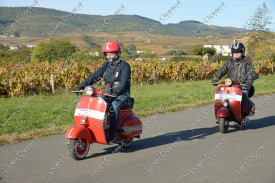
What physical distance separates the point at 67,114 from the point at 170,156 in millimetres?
5465

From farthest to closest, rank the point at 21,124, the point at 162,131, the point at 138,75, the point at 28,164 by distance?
the point at 138,75, the point at 21,124, the point at 162,131, the point at 28,164

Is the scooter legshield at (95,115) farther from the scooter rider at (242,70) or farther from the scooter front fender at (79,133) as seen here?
the scooter rider at (242,70)

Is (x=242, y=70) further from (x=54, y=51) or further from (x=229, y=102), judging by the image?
(x=54, y=51)

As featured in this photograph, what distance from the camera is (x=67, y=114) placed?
1101cm

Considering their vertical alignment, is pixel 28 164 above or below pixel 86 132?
below

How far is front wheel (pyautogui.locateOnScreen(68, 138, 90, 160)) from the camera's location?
5.82 metres

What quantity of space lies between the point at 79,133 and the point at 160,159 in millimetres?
1387

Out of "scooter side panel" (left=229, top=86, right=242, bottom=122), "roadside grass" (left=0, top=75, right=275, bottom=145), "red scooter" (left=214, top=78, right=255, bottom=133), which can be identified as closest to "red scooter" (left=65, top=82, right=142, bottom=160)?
"roadside grass" (left=0, top=75, right=275, bottom=145)

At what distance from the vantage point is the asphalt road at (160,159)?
16.6 ft

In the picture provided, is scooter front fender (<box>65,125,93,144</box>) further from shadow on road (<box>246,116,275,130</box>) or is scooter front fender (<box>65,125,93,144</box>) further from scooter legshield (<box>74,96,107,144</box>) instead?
shadow on road (<box>246,116,275,130</box>)

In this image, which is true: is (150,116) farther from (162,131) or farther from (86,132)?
(86,132)

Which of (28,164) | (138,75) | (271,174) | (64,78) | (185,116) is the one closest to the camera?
(271,174)

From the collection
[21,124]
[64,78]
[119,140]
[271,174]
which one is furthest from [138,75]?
[271,174]

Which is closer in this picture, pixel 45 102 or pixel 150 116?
pixel 150 116
